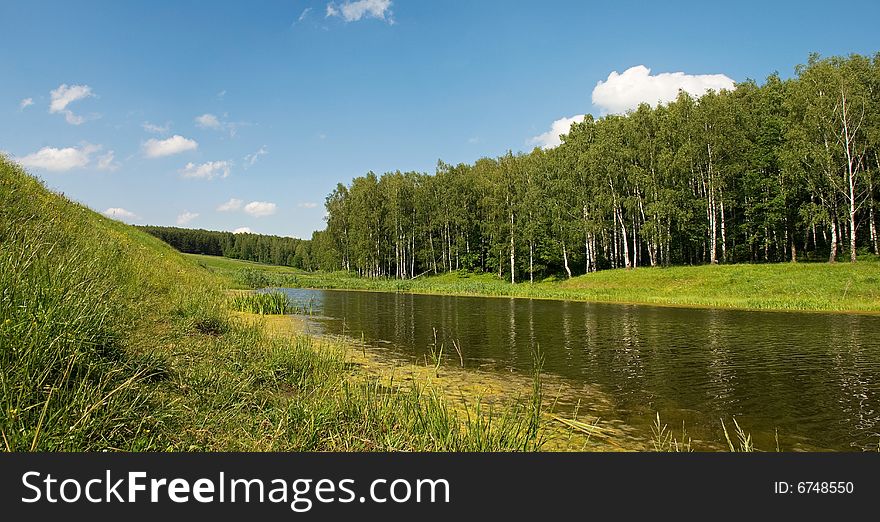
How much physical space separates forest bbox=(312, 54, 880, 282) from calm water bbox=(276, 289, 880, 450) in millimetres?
20637

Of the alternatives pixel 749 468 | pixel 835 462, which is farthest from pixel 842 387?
pixel 749 468

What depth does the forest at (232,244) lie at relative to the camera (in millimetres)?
170250

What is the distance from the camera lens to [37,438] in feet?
12.3

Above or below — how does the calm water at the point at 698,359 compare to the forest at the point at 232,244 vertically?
below

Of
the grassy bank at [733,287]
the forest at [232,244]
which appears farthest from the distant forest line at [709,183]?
the forest at [232,244]

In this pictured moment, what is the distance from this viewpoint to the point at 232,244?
618ft

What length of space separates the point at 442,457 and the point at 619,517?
5.01 ft

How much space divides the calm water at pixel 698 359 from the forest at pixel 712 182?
20.6 meters

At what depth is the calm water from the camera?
8298mm

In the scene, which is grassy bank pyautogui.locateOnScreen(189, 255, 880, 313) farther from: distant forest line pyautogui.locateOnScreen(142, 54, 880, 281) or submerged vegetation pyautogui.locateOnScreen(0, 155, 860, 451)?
submerged vegetation pyautogui.locateOnScreen(0, 155, 860, 451)

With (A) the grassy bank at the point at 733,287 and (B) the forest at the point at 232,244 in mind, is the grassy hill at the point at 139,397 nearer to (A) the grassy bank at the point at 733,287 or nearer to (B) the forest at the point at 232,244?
(A) the grassy bank at the point at 733,287

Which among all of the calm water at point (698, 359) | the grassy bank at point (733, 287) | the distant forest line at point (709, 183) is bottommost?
the calm water at point (698, 359)

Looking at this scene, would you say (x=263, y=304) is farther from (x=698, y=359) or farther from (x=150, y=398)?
(x=150, y=398)

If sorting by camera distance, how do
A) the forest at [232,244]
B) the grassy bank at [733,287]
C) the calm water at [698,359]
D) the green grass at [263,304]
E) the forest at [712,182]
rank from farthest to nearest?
the forest at [232,244]
the forest at [712,182]
the grassy bank at [733,287]
the green grass at [263,304]
the calm water at [698,359]
